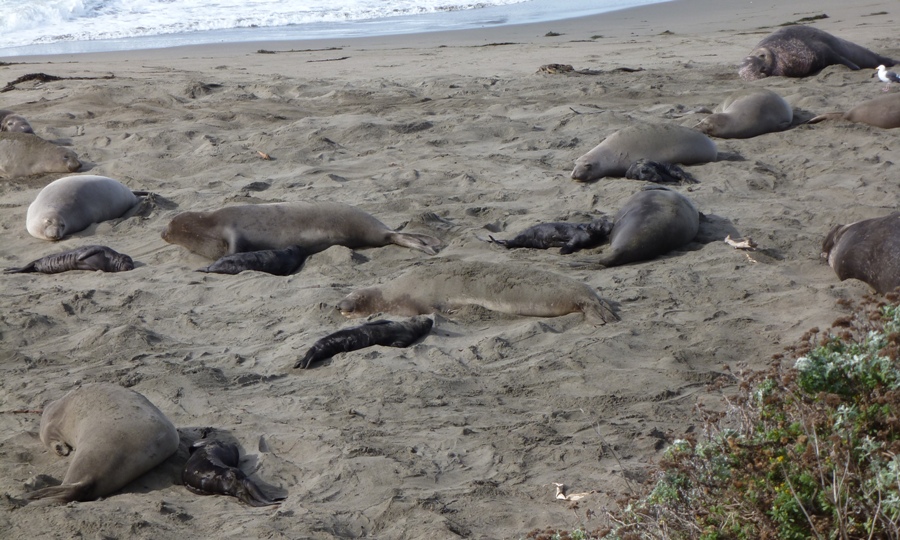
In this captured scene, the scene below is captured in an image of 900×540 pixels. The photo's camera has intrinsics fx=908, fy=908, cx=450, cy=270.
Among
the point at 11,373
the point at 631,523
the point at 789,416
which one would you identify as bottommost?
the point at 11,373

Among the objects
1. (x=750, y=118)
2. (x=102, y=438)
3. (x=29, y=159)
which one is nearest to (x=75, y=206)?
(x=29, y=159)

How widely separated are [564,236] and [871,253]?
174cm

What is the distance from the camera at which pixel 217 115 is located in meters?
9.16

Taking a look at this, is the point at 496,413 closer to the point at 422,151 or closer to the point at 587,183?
the point at 587,183

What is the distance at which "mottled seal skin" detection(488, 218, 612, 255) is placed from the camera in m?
5.55

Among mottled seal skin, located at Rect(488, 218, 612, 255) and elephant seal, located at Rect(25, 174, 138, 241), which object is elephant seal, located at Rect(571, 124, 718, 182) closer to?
mottled seal skin, located at Rect(488, 218, 612, 255)

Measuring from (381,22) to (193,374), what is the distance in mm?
16821

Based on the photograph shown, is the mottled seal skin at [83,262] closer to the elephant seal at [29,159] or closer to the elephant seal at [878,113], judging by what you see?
the elephant seal at [29,159]

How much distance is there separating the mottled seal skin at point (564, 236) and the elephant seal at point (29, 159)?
424 cm

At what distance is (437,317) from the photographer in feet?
15.3

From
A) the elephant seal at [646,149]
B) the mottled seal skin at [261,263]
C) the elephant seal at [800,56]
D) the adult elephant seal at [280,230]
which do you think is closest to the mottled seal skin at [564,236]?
the adult elephant seal at [280,230]

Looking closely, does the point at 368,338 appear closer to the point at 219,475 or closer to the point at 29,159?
the point at 219,475

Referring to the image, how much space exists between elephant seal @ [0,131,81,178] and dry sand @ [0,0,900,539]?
127mm

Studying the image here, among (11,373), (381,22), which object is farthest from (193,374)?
(381,22)
